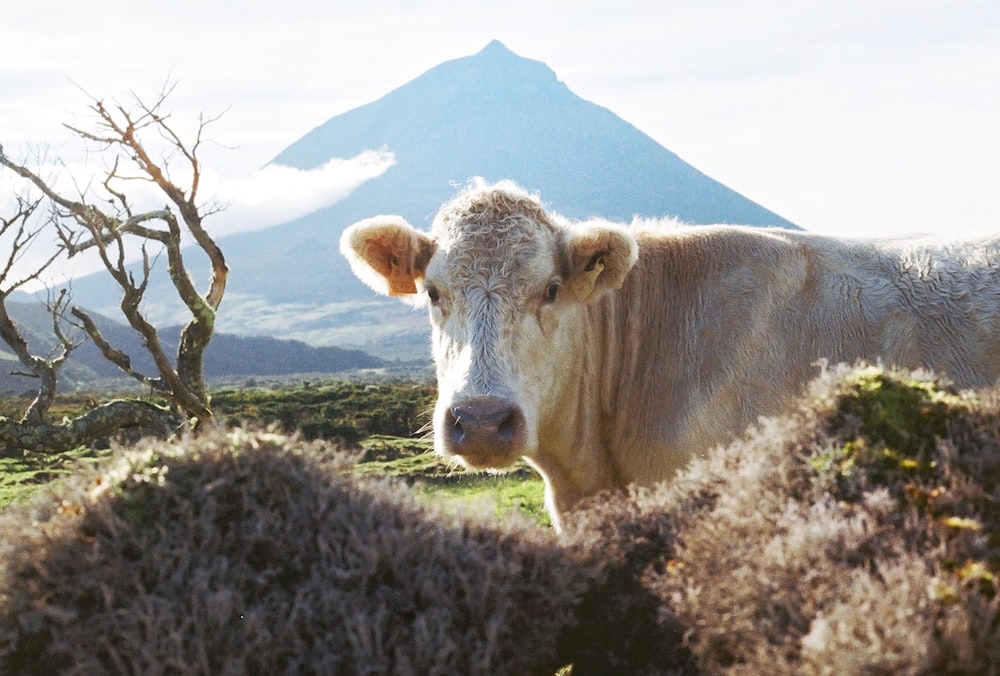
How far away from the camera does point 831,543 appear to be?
8.83ft

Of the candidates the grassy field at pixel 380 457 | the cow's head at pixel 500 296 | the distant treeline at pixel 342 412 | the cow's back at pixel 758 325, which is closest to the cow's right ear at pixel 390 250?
the cow's head at pixel 500 296

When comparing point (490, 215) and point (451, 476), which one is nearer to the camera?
point (490, 215)

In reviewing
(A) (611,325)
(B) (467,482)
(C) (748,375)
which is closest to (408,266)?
(A) (611,325)

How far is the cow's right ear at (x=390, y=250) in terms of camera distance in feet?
22.5

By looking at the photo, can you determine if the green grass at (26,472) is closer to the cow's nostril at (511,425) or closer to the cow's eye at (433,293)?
the cow's eye at (433,293)

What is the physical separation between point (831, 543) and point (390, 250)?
16.2 feet

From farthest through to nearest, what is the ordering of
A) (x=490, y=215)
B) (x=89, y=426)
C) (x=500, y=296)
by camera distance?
1. (x=89, y=426)
2. (x=490, y=215)
3. (x=500, y=296)

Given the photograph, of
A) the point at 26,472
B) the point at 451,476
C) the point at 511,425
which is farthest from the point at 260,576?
the point at 26,472

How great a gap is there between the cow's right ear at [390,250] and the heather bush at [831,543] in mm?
3753

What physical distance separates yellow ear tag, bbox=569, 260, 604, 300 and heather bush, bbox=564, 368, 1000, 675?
10.1 ft

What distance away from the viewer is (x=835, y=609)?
96.9 inches

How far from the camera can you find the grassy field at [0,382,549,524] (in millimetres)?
4458

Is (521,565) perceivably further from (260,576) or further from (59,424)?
(59,424)

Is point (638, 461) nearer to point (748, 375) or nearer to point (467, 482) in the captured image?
point (748, 375)
